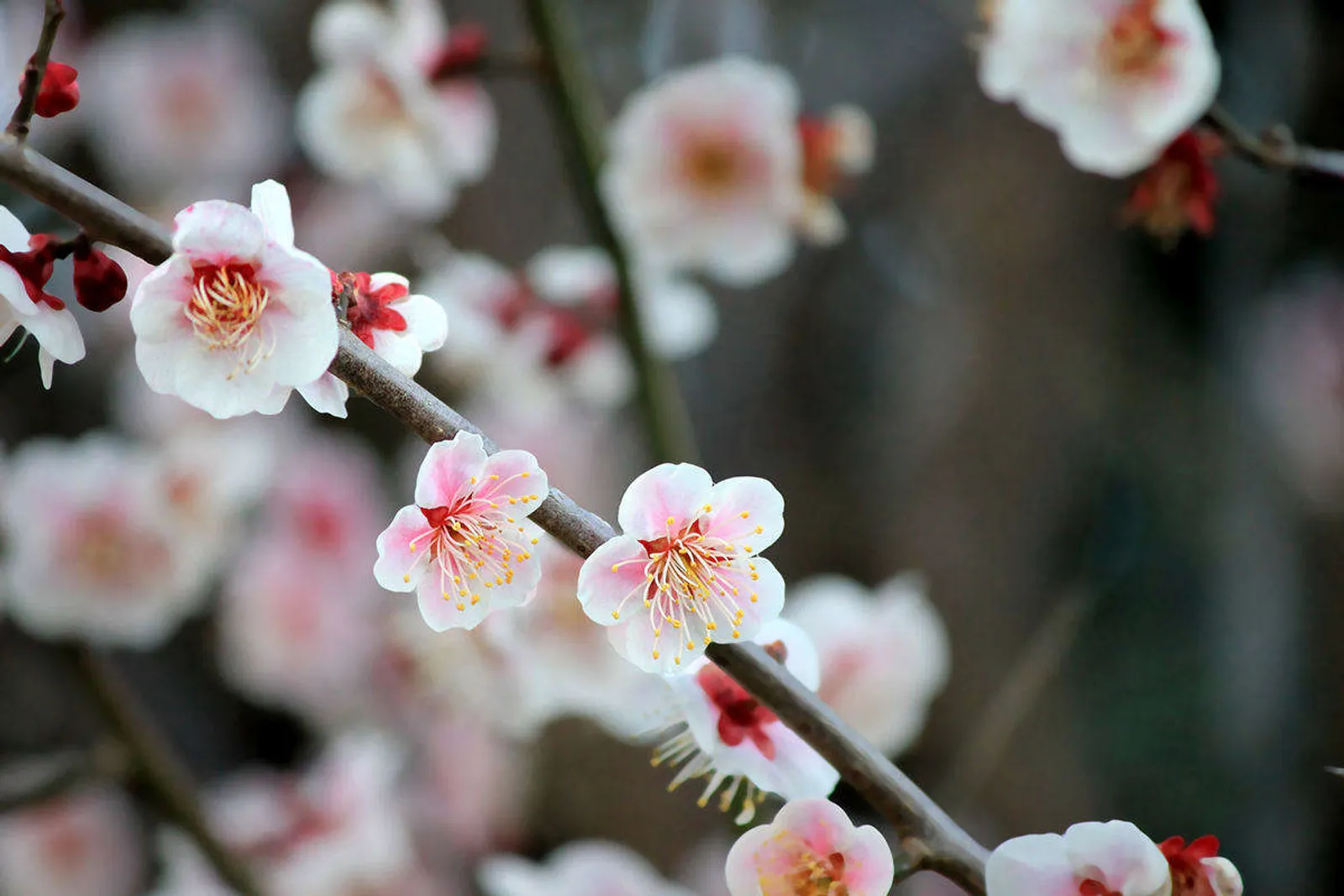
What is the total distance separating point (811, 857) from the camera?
0.49 m

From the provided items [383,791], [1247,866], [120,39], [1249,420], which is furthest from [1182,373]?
[120,39]

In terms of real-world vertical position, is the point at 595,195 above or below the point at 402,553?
below

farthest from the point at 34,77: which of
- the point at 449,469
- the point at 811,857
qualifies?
the point at 811,857

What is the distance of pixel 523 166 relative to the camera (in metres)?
1.75

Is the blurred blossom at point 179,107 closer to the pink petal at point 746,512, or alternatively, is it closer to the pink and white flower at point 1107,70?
the pink and white flower at point 1107,70

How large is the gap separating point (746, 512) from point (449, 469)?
122 millimetres

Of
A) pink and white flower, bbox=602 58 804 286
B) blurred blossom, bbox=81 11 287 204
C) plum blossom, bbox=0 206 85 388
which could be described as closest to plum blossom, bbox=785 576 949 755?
pink and white flower, bbox=602 58 804 286

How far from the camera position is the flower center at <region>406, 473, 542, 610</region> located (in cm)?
47

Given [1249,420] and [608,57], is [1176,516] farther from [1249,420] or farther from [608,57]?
[608,57]

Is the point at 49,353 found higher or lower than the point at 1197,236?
higher

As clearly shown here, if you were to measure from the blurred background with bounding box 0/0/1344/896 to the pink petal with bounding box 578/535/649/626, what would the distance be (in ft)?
2.76

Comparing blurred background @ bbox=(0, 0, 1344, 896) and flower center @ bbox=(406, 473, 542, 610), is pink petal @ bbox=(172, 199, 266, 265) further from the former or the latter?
blurred background @ bbox=(0, 0, 1344, 896)

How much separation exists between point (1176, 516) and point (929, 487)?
33cm

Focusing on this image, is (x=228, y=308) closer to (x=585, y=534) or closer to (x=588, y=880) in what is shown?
(x=585, y=534)
